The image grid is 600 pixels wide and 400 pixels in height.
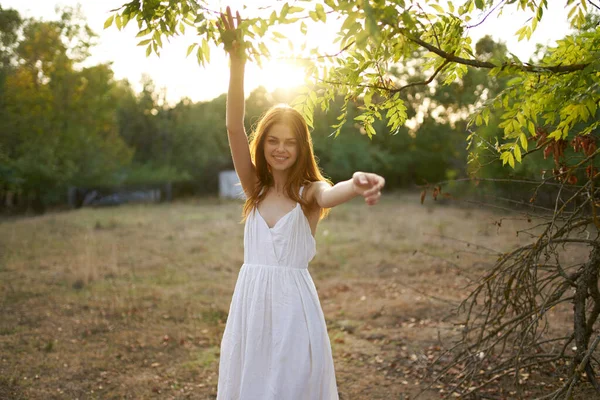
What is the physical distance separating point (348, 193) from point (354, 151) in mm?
27566

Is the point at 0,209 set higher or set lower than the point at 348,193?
lower

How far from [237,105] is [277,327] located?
103 cm

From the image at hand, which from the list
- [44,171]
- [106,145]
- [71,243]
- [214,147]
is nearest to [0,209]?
[44,171]

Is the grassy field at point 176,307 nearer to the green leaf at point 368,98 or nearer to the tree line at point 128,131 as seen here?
the green leaf at point 368,98

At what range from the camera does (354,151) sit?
2936cm

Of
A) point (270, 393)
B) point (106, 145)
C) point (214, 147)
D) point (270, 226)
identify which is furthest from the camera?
point (214, 147)

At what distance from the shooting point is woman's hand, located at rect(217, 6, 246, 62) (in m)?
1.95

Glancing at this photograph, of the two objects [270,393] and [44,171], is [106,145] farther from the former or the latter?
[270,393]

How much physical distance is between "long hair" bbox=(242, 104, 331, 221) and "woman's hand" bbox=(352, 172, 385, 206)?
0.60 m

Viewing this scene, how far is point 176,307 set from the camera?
649 cm

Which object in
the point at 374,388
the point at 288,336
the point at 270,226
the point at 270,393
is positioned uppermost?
the point at 270,226

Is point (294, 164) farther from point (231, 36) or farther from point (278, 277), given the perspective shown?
point (231, 36)

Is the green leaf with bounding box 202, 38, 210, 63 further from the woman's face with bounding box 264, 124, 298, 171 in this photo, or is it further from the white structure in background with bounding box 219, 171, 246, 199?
the white structure in background with bounding box 219, 171, 246, 199

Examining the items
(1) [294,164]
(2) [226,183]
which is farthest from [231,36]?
(2) [226,183]
